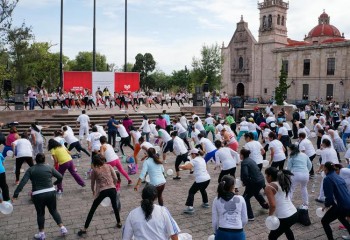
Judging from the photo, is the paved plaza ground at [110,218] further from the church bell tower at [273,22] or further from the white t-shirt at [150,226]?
the church bell tower at [273,22]

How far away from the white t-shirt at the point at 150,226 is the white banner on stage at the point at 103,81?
26682 millimetres

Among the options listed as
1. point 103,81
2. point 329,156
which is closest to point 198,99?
point 103,81

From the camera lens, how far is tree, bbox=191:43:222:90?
5241cm

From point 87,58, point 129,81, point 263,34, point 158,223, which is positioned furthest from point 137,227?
point 87,58

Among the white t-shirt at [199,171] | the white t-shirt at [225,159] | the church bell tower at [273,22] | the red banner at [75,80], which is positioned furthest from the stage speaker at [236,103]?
the church bell tower at [273,22]

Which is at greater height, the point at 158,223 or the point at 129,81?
the point at 129,81

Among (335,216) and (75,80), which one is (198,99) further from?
(335,216)

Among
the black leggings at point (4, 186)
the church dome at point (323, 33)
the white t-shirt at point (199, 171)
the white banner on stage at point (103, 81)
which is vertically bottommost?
the black leggings at point (4, 186)

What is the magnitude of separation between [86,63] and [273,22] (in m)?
48.4

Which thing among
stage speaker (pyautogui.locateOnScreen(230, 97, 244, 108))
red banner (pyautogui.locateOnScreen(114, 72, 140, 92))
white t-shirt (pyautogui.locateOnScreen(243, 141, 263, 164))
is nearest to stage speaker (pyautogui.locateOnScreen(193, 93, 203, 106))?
stage speaker (pyautogui.locateOnScreen(230, 97, 244, 108))

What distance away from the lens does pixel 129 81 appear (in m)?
30.9

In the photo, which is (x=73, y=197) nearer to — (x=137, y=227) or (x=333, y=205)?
(x=137, y=227)

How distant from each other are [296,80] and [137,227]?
2123 inches

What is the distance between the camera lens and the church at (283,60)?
1890 inches
